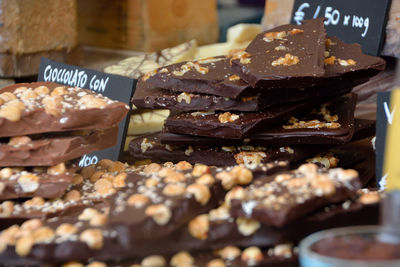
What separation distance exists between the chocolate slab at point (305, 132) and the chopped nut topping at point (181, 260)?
58cm

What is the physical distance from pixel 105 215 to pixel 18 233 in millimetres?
167

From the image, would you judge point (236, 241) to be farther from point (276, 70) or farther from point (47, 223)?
point (276, 70)

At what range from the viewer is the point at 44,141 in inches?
48.2

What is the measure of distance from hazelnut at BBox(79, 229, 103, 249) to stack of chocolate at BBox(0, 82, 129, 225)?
25cm

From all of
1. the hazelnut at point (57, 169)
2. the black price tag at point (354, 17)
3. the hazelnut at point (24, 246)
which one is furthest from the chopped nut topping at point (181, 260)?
the black price tag at point (354, 17)

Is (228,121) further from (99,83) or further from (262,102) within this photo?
(99,83)

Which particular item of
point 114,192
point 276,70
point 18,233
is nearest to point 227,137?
point 276,70

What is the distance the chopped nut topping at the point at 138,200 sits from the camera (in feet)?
3.28

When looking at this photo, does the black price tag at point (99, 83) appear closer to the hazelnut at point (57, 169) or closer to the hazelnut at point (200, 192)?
the hazelnut at point (57, 169)

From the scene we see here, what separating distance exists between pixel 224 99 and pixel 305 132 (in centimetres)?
25

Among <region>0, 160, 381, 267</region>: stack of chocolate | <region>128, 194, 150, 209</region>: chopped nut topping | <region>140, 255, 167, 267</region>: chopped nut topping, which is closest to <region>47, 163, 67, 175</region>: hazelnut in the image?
<region>0, 160, 381, 267</region>: stack of chocolate

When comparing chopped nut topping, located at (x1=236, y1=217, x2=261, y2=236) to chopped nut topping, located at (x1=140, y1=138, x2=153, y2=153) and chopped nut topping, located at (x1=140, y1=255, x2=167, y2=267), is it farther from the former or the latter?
chopped nut topping, located at (x1=140, y1=138, x2=153, y2=153)

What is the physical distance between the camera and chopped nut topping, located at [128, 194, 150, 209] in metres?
1.00

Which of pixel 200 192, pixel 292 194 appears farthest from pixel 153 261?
pixel 292 194
